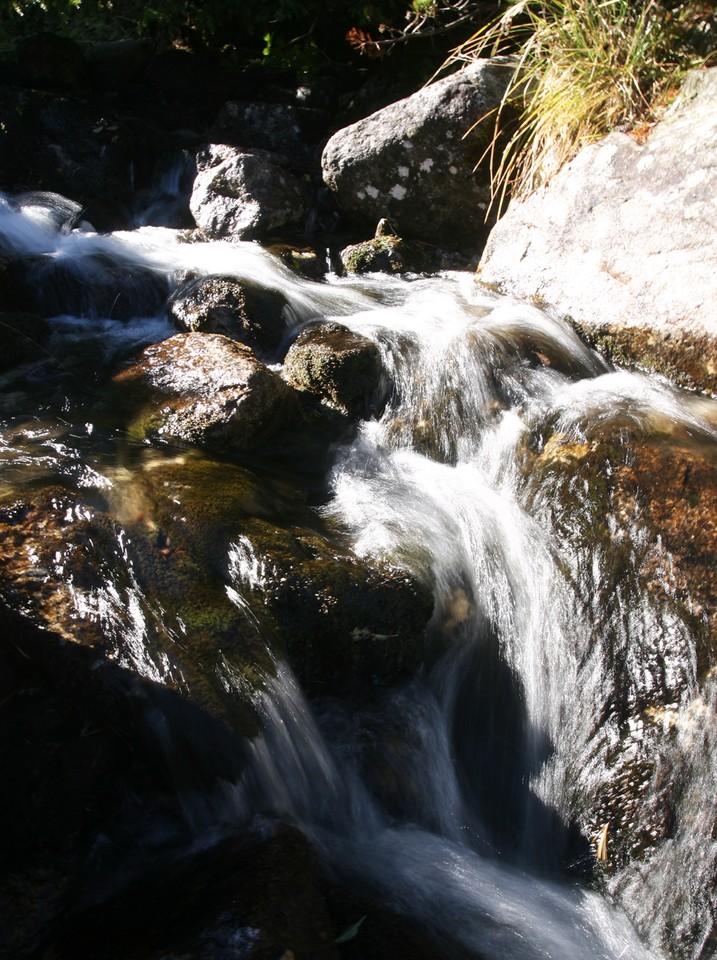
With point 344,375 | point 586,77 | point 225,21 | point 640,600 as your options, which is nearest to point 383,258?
point 586,77

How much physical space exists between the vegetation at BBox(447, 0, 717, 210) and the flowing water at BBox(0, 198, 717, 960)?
6.45ft

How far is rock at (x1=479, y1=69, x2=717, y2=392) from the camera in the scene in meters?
4.54

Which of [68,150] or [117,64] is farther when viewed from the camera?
[117,64]

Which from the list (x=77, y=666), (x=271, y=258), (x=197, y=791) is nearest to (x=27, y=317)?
(x=271, y=258)

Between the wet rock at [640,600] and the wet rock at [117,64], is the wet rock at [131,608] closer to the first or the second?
the wet rock at [640,600]

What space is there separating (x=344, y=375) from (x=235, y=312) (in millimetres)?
984

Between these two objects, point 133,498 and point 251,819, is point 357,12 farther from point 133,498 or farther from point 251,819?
point 251,819

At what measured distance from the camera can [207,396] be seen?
4102mm

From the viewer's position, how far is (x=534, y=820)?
2945mm

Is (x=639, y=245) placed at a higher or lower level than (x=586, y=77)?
lower

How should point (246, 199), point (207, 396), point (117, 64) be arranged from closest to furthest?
point (207, 396)
point (246, 199)
point (117, 64)

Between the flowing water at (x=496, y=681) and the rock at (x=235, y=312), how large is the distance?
0.84 meters

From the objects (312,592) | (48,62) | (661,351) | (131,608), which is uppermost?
(48,62)

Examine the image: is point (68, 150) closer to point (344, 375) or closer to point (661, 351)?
point (344, 375)
